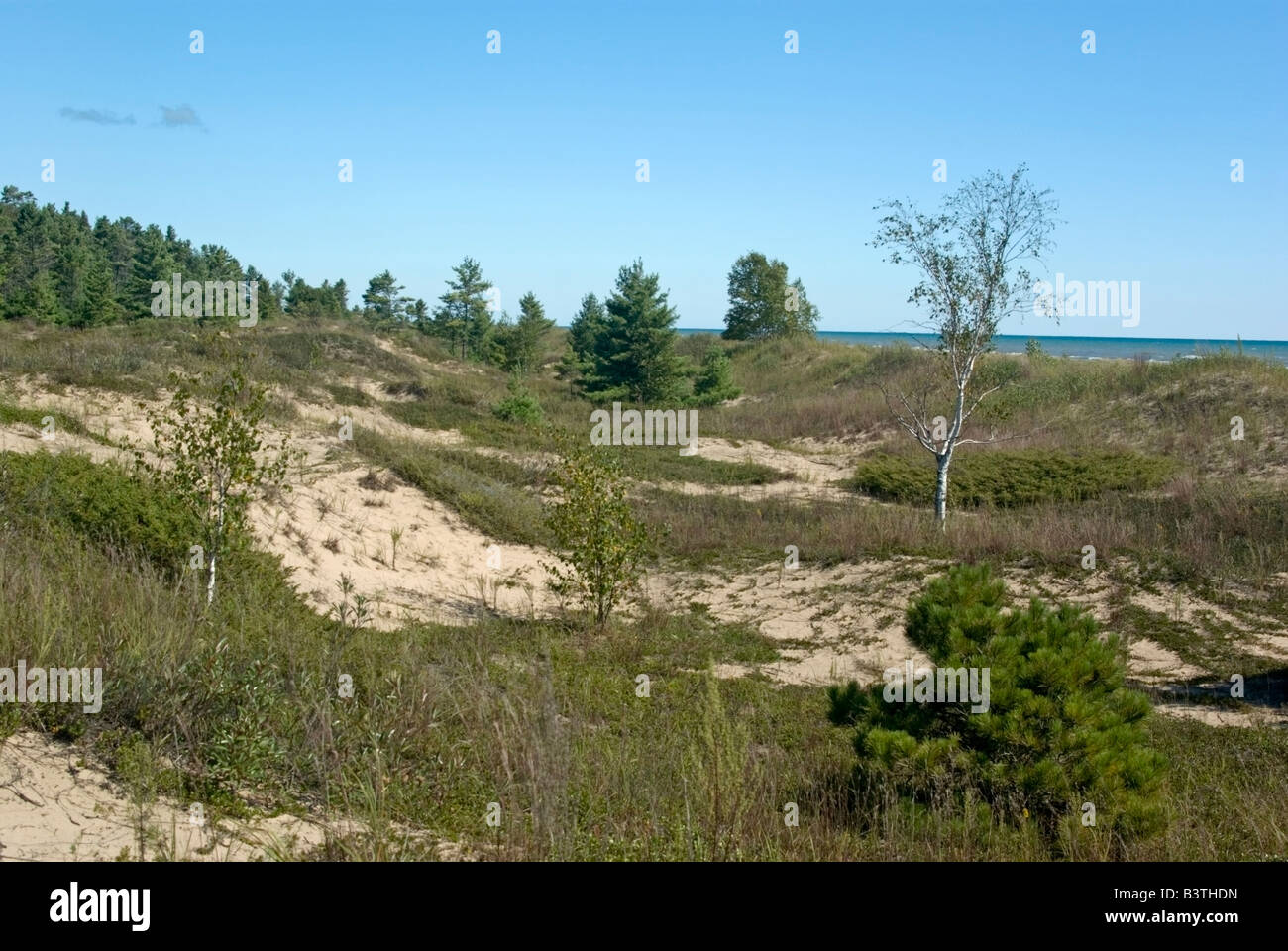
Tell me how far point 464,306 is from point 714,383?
18.9 meters

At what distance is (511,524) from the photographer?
50.7 feet

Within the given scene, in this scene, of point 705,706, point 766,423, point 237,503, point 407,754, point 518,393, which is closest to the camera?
point 407,754

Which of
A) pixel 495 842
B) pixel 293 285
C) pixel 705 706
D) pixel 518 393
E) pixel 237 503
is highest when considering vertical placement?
pixel 293 285

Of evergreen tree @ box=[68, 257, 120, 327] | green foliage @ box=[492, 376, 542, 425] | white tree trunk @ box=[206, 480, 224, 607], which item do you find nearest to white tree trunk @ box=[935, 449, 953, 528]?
white tree trunk @ box=[206, 480, 224, 607]

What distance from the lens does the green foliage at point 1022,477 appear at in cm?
1838

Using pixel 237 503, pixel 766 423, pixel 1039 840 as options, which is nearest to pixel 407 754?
pixel 1039 840

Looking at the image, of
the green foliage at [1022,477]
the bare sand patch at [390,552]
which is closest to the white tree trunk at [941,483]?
the green foliage at [1022,477]

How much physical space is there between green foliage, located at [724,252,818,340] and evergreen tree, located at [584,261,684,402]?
17.2m

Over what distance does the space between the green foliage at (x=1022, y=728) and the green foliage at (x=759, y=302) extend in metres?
48.0

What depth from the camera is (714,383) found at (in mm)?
38625

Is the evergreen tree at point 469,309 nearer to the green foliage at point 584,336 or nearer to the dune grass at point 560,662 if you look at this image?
the green foliage at point 584,336

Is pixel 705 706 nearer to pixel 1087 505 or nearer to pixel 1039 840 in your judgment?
pixel 1039 840

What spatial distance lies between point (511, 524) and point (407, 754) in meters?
10.5

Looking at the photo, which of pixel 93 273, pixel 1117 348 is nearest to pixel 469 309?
pixel 93 273
